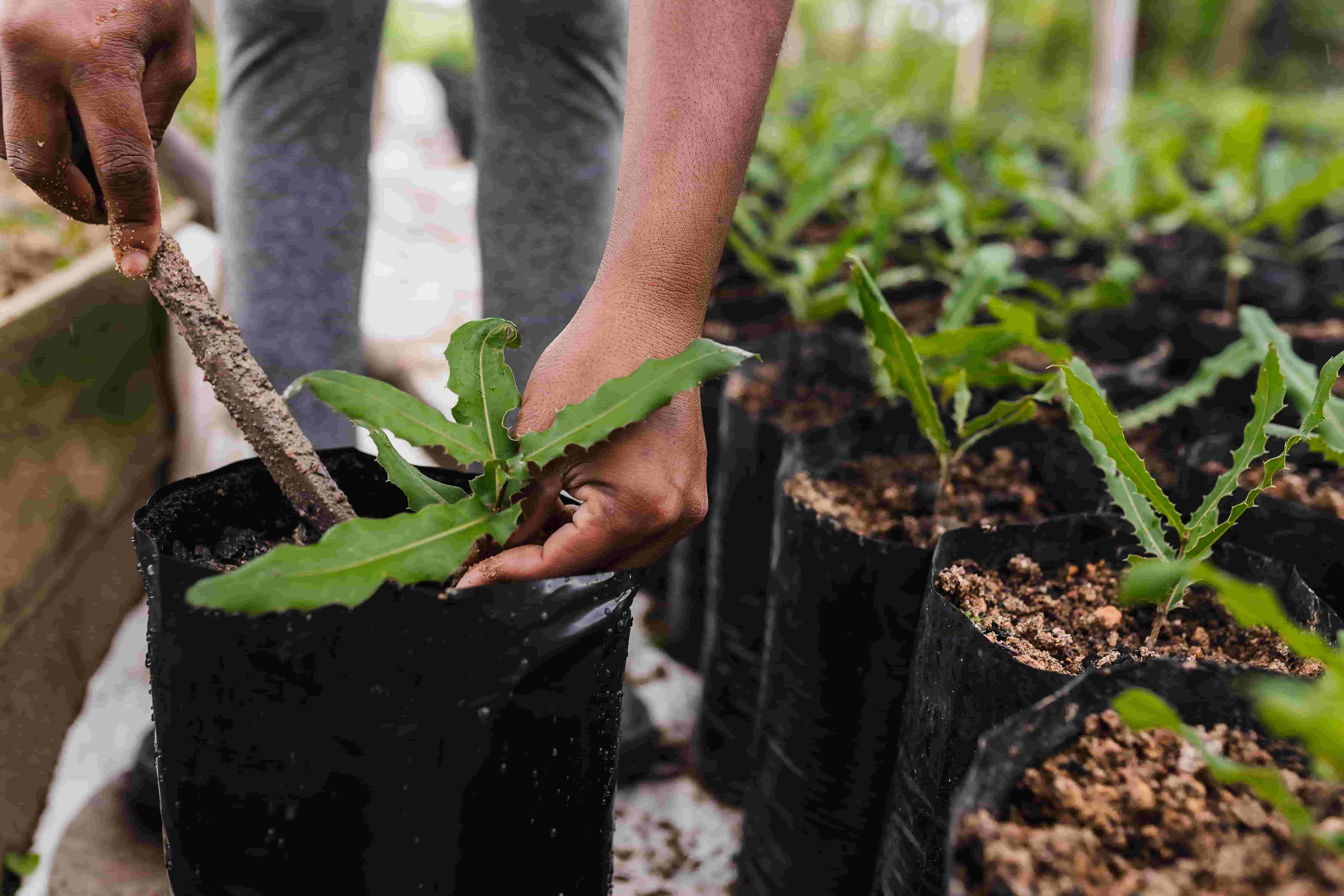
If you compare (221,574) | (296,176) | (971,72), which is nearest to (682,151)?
(221,574)

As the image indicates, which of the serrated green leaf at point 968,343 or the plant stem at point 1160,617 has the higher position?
the serrated green leaf at point 968,343

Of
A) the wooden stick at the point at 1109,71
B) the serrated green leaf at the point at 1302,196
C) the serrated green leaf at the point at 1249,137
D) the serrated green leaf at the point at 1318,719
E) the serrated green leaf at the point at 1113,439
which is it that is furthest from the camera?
the wooden stick at the point at 1109,71

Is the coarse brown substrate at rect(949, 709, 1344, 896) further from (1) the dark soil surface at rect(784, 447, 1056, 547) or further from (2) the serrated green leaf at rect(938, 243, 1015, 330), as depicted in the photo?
(2) the serrated green leaf at rect(938, 243, 1015, 330)

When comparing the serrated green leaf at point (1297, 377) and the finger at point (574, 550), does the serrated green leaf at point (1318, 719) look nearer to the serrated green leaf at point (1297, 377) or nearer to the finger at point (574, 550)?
the finger at point (574, 550)

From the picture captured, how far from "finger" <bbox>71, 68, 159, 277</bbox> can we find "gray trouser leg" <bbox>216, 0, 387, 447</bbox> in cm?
45

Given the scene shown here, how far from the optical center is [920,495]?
995mm

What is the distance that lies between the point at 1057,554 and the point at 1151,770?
1.01 ft

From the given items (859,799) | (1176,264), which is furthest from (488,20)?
(1176,264)

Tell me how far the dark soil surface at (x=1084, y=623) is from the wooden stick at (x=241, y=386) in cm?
48

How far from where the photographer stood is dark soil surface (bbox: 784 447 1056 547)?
3.08 feet

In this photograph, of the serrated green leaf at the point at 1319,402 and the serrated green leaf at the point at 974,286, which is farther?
the serrated green leaf at the point at 974,286

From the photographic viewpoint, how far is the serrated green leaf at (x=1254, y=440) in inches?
27.0

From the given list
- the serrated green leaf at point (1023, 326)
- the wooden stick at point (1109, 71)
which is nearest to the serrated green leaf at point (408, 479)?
the serrated green leaf at point (1023, 326)

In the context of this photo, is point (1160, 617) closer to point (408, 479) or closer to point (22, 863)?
point (408, 479)
